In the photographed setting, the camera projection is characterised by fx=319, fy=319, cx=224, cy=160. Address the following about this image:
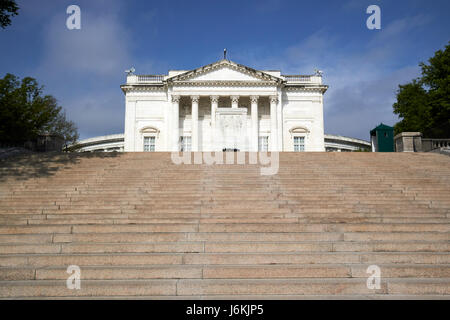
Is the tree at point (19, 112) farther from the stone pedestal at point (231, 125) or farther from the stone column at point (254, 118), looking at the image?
the stone column at point (254, 118)

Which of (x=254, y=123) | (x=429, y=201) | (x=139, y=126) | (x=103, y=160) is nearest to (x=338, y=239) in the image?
(x=429, y=201)

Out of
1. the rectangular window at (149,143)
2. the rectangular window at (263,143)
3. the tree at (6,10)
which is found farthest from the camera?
the rectangular window at (149,143)

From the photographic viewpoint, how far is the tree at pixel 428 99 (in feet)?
104

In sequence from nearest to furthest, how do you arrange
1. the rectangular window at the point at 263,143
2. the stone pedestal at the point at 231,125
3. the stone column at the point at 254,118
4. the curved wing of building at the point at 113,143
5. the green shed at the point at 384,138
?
the stone pedestal at the point at 231,125 → the green shed at the point at 384,138 → the stone column at the point at 254,118 → the rectangular window at the point at 263,143 → the curved wing of building at the point at 113,143

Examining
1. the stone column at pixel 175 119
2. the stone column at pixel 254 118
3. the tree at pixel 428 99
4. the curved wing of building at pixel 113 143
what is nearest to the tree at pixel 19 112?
the stone column at pixel 175 119

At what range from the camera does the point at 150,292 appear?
555 centimetres

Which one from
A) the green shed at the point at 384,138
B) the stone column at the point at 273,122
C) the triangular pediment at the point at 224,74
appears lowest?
the green shed at the point at 384,138

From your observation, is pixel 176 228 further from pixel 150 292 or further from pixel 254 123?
pixel 254 123

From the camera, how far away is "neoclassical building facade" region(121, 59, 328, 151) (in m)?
38.4

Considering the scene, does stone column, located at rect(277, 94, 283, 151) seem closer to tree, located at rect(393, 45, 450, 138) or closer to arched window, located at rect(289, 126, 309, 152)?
arched window, located at rect(289, 126, 309, 152)

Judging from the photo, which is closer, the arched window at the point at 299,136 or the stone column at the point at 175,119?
the stone column at the point at 175,119

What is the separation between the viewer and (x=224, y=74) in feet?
128

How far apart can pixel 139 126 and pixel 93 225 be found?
33.9 m
